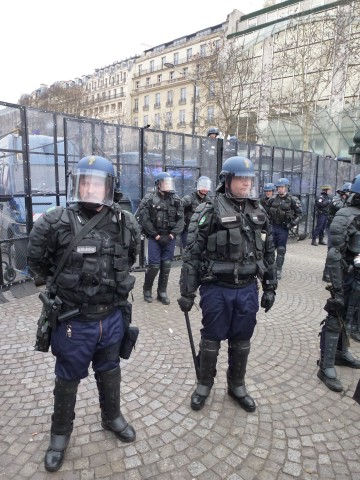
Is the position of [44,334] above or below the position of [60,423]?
above

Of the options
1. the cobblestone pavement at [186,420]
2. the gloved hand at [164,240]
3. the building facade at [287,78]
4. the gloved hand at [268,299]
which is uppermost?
the building facade at [287,78]

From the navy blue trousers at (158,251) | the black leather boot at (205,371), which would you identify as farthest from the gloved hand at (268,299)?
the navy blue trousers at (158,251)

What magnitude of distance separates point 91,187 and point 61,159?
5.51 metres

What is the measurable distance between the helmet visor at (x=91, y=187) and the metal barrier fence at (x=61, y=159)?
4.07 meters

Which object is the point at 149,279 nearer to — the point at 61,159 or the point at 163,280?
the point at 163,280

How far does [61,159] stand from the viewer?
7305mm

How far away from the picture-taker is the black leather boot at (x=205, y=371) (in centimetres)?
306

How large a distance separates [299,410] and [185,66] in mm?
60673

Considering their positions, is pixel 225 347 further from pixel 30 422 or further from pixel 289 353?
pixel 30 422

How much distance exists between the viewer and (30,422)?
286 cm

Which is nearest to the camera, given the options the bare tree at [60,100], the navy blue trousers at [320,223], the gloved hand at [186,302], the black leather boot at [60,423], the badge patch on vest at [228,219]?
the black leather boot at [60,423]

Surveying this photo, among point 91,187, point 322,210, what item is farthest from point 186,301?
point 322,210

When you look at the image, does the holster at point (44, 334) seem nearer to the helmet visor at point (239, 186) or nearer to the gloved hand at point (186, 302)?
the gloved hand at point (186, 302)

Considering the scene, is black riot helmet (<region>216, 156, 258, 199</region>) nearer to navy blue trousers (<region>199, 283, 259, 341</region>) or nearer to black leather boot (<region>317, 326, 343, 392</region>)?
navy blue trousers (<region>199, 283, 259, 341</region>)
